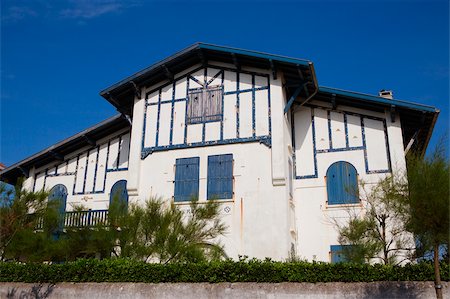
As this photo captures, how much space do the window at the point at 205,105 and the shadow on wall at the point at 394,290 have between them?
9.38 m

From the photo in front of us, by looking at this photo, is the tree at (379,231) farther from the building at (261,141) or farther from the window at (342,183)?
the building at (261,141)

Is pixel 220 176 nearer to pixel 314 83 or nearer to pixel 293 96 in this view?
pixel 293 96

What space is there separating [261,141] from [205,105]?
307 centimetres

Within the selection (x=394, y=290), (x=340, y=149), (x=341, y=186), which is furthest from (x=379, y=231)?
(x=340, y=149)

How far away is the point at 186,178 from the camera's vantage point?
59.7 ft

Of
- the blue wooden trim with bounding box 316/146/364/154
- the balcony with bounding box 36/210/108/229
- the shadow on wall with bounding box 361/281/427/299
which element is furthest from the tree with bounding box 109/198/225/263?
the blue wooden trim with bounding box 316/146/364/154

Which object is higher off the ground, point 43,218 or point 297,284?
point 43,218

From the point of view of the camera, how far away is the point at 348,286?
1191 cm

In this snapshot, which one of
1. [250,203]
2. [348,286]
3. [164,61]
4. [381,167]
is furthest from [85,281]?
[381,167]

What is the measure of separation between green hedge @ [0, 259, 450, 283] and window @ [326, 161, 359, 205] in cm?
585

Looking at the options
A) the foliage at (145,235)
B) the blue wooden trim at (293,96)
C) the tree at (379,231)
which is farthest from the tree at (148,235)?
the blue wooden trim at (293,96)

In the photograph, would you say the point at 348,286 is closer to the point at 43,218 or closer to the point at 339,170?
the point at 339,170

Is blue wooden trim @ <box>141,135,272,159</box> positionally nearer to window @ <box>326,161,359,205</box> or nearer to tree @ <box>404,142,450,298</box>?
window @ <box>326,161,359,205</box>

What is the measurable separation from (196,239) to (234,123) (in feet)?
18.4
